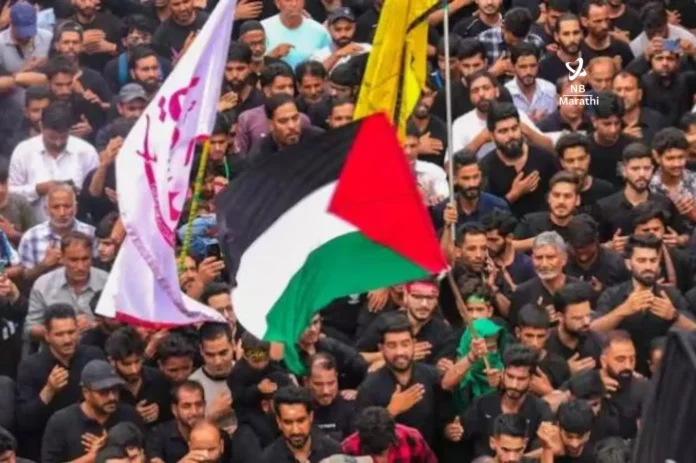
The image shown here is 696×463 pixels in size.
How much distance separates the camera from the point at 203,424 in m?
13.5

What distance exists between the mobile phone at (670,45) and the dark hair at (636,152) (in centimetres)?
234

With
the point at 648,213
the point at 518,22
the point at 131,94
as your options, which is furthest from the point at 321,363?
the point at 518,22

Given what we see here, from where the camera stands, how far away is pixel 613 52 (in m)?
19.7

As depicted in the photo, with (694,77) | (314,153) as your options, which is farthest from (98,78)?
(314,153)

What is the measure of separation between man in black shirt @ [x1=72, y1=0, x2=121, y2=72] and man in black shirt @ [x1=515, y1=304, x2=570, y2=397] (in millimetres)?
6024

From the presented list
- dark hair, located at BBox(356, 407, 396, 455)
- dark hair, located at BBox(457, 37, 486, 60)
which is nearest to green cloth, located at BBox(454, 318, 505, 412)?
dark hair, located at BBox(356, 407, 396, 455)

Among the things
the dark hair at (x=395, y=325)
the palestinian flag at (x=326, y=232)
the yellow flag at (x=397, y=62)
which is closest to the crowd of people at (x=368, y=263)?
the dark hair at (x=395, y=325)

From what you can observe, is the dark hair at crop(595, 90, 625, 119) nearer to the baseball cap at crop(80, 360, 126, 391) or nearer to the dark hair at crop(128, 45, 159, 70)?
the dark hair at crop(128, 45, 159, 70)

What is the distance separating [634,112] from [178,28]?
3.88 meters

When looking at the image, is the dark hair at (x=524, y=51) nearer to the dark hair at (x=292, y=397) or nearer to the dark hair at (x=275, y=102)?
the dark hair at (x=275, y=102)

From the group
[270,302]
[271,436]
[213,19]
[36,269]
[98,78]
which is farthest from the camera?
[98,78]

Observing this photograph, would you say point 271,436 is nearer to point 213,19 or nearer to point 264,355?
point 264,355

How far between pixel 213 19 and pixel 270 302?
2.16 metres

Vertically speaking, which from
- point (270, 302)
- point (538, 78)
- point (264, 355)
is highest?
point (270, 302)
